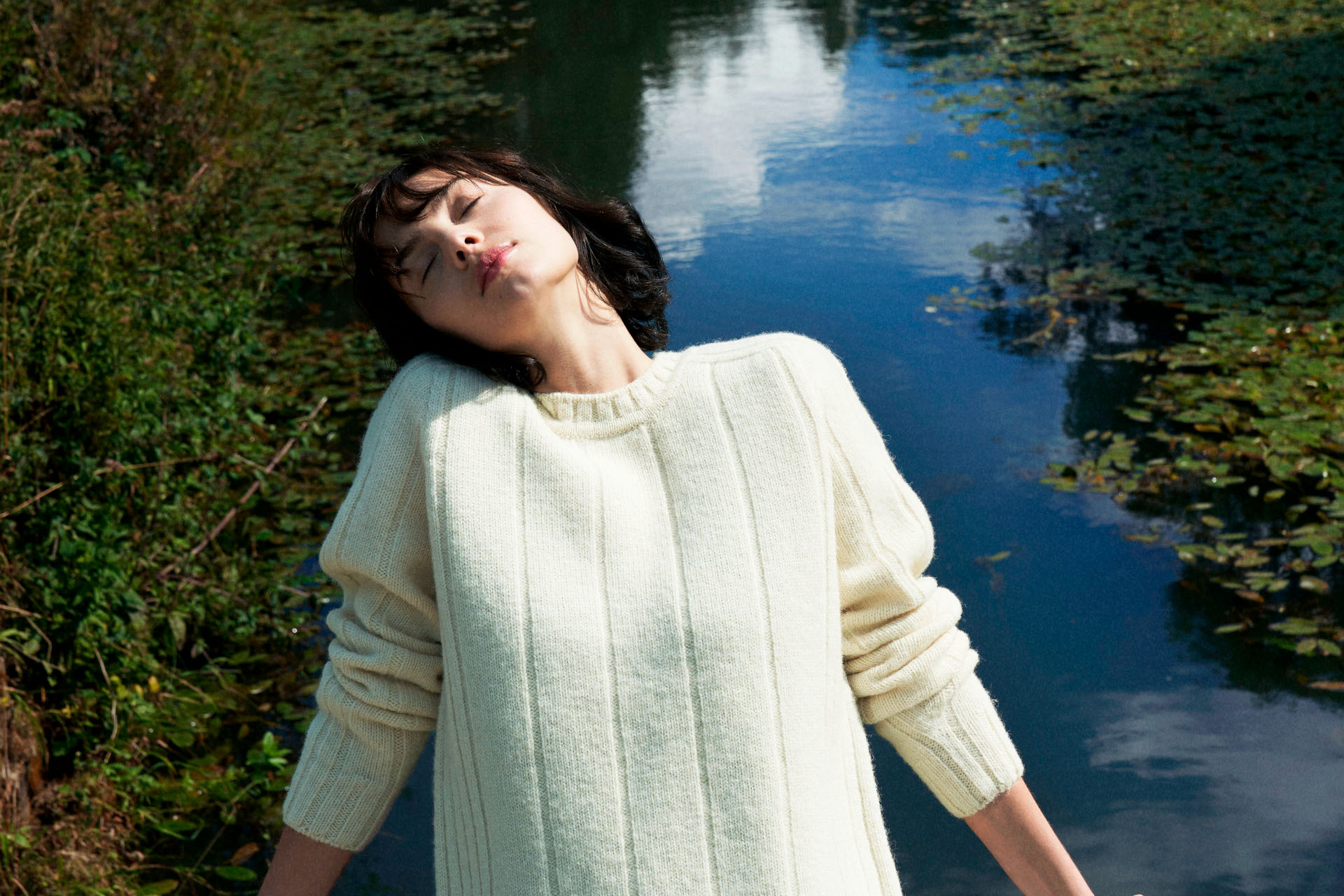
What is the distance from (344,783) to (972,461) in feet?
9.29

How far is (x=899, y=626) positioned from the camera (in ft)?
4.27

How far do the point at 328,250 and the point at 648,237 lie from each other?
4.30 metres

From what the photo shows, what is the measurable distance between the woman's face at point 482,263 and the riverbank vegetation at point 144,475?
1415mm

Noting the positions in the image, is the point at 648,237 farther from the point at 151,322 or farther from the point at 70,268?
the point at 151,322

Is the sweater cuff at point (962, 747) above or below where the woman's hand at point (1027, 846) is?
above

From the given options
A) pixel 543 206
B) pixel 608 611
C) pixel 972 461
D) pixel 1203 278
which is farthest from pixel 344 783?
pixel 1203 278

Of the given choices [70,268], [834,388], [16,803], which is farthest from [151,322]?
[834,388]

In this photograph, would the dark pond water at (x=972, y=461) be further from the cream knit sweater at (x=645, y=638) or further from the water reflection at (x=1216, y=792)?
the cream knit sweater at (x=645, y=638)

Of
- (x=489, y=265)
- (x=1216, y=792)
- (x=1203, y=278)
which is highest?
(x=489, y=265)

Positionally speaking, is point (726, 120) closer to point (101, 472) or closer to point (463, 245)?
point (101, 472)

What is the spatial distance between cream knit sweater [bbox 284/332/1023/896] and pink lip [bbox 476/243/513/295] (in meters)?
0.11

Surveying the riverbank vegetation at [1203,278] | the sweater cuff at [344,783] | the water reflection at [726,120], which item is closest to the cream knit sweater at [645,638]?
the sweater cuff at [344,783]

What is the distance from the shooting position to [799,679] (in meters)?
1.19

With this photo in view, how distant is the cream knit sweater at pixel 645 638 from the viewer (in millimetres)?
1154
